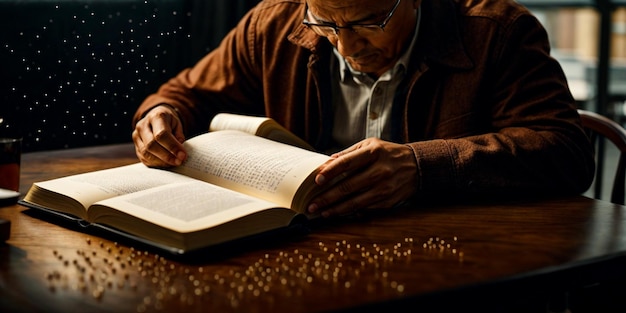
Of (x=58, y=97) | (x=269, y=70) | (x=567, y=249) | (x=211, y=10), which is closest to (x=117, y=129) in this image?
(x=58, y=97)

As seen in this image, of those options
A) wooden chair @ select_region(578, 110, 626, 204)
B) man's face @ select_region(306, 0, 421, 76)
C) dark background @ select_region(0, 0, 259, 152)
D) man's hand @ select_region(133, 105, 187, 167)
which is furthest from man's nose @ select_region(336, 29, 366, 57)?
dark background @ select_region(0, 0, 259, 152)

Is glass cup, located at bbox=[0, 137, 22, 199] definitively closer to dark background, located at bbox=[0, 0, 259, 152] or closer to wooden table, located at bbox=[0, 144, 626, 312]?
wooden table, located at bbox=[0, 144, 626, 312]

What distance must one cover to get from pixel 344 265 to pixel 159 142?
58cm

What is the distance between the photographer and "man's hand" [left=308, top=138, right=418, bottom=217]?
1.36 meters

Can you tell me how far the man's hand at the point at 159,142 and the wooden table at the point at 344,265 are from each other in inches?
10.0

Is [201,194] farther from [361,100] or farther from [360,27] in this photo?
[361,100]

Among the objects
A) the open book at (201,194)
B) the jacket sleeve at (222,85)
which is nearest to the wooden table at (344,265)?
the open book at (201,194)

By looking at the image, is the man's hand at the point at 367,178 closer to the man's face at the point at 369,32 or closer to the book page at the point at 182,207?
the book page at the point at 182,207

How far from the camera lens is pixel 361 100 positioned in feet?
6.16

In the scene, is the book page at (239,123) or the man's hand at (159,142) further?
the book page at (239,123)

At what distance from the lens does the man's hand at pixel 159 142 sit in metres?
1.56

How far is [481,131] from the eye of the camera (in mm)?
1773

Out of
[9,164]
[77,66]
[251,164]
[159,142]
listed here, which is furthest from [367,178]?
[77,66]

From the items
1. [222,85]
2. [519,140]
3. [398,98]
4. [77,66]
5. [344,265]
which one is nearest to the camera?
[344,265]
